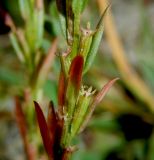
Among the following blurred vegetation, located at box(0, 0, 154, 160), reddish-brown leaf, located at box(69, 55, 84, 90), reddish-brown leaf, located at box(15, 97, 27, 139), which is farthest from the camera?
blurred vegetation, located at box(0, 0, 154, 160)

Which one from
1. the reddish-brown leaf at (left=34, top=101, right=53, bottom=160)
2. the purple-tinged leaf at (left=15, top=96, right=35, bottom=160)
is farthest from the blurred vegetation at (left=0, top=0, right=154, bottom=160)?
the reddish-brown leaf at (left=34, top=101, right=53, bottom=160)

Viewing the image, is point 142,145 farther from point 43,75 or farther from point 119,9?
point 119,9

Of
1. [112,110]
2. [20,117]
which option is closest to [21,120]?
[20,117]

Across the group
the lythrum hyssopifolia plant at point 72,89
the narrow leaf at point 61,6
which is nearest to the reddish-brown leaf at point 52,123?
the lythrum hyssopifolia plant at point 72,89

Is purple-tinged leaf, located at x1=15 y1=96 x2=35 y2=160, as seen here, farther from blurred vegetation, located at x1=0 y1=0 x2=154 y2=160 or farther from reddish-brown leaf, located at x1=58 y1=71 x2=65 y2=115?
blurred vegetation, located at x1=0 y1=0 x2=154 y2=160

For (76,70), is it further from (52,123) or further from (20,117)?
(20,117)

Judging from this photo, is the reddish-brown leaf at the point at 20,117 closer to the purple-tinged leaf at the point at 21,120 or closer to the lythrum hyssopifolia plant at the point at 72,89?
the purple-tinged leaf at the point at 21,120

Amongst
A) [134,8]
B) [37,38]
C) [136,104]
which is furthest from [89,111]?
[134,8]
